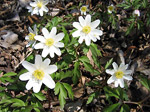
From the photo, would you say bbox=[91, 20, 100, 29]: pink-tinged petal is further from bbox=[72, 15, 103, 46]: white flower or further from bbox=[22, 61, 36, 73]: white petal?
bbox=[22, 61, 36, 73]: white petal

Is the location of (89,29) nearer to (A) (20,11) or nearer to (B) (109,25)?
(B) (109,25)

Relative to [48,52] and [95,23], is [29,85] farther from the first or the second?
[95,23]

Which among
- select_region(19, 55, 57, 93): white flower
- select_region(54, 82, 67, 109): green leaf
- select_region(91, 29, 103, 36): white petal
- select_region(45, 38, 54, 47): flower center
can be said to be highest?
select_region(91, 29, 103, 36): white petal

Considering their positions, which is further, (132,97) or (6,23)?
(6,23)

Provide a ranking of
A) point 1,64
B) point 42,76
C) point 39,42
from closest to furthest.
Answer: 1. point 42,76
2. point 39,42
3. point 1,64

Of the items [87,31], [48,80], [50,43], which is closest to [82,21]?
[87,31]

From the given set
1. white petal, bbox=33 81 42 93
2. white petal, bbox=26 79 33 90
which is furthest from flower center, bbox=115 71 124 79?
white petal, bbox=26 79 33 90

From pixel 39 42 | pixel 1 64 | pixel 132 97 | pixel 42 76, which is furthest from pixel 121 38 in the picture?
pixel 1 64

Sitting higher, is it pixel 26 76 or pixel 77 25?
pixel 77 25

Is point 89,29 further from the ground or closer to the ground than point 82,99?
further from the ground
